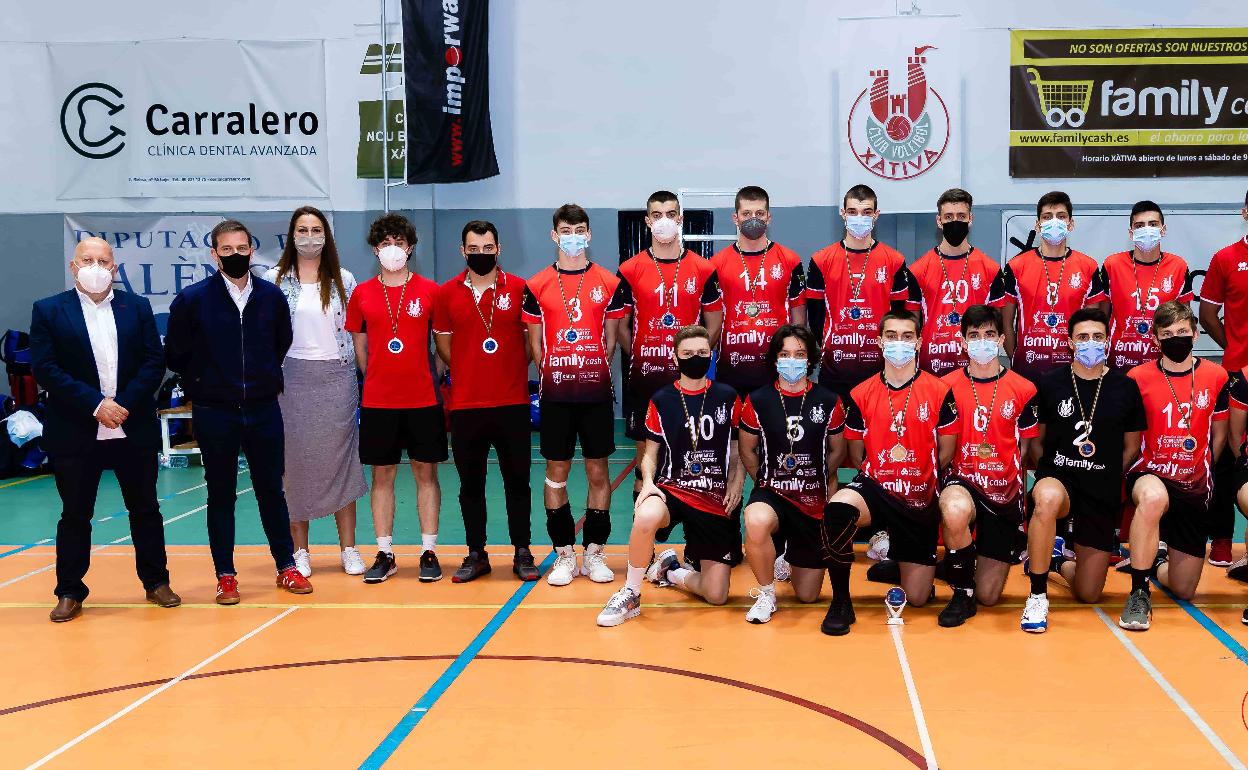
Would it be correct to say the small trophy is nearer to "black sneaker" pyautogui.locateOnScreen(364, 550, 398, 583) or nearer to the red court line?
the red court line

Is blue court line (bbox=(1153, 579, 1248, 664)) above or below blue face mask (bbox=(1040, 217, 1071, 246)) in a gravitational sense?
below

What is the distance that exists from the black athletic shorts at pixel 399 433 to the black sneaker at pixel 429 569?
54 cm

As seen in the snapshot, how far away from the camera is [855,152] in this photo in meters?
12.2

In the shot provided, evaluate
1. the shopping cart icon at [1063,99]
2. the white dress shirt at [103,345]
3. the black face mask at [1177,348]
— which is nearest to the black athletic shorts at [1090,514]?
the black face mask at [1177,348]

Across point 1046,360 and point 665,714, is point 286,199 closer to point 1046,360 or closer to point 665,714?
point 1046,360

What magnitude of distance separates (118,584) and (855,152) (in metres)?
8.76

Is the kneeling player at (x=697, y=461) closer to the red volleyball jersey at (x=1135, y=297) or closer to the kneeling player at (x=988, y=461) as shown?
the kneeling player at (x=988, y=461)

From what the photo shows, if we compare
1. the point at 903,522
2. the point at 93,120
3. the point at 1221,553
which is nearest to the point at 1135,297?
the point at 1221,553

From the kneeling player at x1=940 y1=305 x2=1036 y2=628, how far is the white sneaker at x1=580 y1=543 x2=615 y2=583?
182 cm

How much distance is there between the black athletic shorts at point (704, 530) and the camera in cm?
549

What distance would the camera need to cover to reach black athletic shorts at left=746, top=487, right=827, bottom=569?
543 cm

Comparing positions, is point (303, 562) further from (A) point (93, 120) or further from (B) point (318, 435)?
(A) point (93, 120)

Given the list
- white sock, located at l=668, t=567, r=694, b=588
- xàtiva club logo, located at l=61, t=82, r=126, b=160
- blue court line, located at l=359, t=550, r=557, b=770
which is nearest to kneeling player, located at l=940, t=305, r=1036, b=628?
white sock, located at l=668, t=567, r=694, b=588

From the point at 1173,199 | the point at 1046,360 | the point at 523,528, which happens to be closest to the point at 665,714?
the point at 523,528
